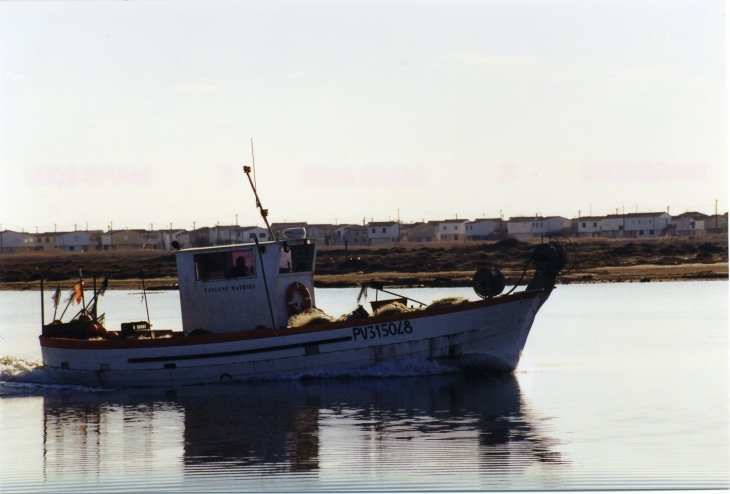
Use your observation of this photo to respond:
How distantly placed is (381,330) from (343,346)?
3.02ft

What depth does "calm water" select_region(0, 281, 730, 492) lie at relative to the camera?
50.0 feet

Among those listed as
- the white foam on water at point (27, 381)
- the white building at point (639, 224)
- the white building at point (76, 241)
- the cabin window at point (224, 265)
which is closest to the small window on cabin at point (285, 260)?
the cabin window at point (224, 265)

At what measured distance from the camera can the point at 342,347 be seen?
2292cm

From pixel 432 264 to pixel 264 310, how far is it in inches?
2167

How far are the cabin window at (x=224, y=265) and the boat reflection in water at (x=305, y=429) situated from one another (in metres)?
2.56

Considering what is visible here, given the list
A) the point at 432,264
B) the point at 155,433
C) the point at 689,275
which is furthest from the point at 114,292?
the point at 155,433

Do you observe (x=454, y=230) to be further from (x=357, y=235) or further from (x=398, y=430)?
(x=398, y=430)

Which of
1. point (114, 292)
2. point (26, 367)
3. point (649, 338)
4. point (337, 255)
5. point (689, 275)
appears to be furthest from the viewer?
point (337, 255)

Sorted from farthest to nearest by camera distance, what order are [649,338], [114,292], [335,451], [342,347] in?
1. [114,292]
2. [649,338]
3. [342,347]
4. [335,451]

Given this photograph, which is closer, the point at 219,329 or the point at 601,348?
the point at 219,329

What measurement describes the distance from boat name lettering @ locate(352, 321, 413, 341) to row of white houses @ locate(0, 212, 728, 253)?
105764 millimetres

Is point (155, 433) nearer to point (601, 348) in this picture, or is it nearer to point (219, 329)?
point (219, 329)

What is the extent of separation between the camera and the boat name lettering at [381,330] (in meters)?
22.8

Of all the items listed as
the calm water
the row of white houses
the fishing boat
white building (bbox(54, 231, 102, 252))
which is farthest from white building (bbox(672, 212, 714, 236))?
the fishing boat
